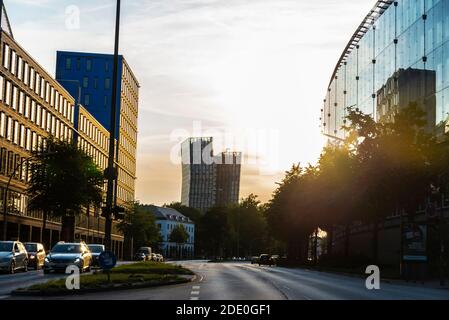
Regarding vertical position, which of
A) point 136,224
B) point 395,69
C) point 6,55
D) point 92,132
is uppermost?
point 6,55

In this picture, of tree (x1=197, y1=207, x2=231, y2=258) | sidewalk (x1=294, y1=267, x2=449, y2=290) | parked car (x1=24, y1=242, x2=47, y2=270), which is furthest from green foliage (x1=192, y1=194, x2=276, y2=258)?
parked car (x1=24, y1=242, x2=47, y2=270)

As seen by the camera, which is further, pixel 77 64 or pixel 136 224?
pixel 77 64

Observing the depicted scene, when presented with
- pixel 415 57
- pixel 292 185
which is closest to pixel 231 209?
pixel 292 185

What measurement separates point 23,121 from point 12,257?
43469 millimetres

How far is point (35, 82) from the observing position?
3275 inches

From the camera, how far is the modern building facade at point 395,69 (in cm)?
5225

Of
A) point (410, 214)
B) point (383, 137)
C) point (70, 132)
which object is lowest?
point (410, 214)

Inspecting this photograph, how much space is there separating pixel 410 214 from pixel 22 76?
48053mm

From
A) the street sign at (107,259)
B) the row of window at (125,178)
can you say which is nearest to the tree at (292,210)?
the street sign at (107,259)

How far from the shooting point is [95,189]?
222ft

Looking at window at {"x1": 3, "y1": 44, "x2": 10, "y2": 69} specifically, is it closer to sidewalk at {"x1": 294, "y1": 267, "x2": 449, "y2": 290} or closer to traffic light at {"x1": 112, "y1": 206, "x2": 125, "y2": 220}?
sidewalk at {"x1": 294, "y1": 267, "x2": 449, "y2": 290}

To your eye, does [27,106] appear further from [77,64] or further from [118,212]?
[118,212]

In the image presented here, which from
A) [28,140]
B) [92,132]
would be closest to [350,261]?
[28,140]
